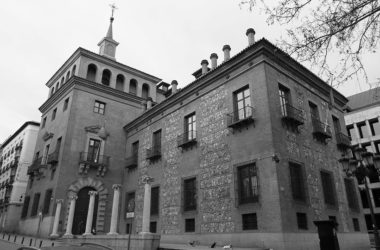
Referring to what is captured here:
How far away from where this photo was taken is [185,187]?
59.7 feet

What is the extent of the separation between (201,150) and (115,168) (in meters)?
10.6

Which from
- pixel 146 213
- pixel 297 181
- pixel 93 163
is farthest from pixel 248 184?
pixel 93 163

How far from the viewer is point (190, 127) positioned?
19.4 metres

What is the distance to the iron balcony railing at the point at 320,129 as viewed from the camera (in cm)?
1683

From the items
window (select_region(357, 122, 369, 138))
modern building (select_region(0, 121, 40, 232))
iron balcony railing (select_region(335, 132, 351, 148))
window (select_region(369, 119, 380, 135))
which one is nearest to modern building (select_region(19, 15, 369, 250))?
iron balcony railing (select_region(335, 132, 351, 148))

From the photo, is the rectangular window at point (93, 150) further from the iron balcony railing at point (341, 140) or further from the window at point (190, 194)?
the iron balcony railing at point (341, 140)

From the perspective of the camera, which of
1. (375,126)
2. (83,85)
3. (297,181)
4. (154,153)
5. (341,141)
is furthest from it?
(375,126)

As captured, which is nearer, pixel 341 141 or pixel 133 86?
pixel 341 141

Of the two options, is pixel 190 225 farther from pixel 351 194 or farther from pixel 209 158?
pixel 351 194

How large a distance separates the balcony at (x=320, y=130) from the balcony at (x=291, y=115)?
63.7 inches

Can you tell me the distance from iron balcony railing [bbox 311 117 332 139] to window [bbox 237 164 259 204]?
4.89 meters

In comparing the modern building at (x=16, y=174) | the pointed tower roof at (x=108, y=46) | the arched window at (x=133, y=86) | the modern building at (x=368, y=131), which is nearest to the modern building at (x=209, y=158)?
the arched window at (x=133, y=86)

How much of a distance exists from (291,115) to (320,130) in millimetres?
2940

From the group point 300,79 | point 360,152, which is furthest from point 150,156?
point 360,152
